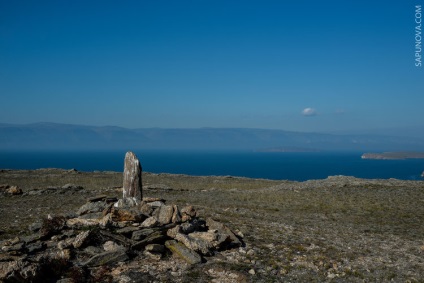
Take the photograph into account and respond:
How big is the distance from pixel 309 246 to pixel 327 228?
219 inches

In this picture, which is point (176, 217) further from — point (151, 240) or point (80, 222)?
point (80, 222)

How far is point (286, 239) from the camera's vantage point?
59.8 ft

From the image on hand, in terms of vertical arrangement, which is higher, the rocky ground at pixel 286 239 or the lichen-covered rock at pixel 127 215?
the lichen-covered rock at pixel 127 215

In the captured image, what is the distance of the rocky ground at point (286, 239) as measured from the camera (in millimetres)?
13547

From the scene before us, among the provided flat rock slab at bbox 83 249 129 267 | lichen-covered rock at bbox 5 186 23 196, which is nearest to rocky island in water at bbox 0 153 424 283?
flat rock slab at bbox 83 249 129 267

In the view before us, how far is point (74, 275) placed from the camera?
12.1 meters

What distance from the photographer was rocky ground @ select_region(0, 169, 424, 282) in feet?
44.4

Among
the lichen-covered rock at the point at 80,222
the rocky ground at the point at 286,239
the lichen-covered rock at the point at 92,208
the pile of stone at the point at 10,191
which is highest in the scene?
the lichen-covered rock at the point at 92,208

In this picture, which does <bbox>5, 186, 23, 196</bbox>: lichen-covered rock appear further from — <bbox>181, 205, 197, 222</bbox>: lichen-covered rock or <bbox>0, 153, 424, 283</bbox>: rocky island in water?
<bbox>181, 205, 197, 222</bbox>: lichen-covered rock

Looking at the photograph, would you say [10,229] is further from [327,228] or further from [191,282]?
[327,228]

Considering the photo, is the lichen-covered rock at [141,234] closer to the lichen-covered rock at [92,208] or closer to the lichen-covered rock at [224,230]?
the lichen-covered rock at [224,230]

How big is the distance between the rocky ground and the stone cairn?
0.54ft

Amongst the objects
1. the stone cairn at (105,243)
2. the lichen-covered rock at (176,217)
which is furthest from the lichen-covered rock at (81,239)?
the lichen-covered rock at (176,217)

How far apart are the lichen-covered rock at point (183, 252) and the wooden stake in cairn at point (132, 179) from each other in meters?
9.10
